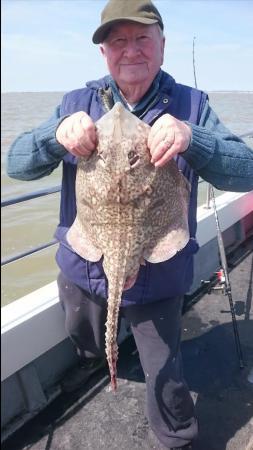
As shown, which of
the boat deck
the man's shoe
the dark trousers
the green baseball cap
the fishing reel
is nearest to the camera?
the green baseball cap

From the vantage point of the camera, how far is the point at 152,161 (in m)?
2.01

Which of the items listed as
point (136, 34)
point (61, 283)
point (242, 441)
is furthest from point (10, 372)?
point (136, 34)

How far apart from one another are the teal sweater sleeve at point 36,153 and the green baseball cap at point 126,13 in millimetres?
543

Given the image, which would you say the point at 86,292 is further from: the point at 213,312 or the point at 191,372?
the point at 213,312

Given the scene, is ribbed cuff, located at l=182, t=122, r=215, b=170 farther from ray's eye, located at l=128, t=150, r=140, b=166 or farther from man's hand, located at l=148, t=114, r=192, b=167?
ray's eye, located at l=128, t=150, r=140, b=166

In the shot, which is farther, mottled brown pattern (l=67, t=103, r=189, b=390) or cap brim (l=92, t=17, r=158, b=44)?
cap brim (l=92, t=17, r=158, b=44)

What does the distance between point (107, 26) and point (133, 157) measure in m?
0.83

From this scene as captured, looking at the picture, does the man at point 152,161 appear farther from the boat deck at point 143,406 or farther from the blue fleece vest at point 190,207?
the boat deck at point 143,406

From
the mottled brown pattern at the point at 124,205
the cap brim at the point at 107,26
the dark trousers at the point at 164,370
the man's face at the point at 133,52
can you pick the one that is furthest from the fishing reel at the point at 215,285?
the cap brim at the point at 107,26

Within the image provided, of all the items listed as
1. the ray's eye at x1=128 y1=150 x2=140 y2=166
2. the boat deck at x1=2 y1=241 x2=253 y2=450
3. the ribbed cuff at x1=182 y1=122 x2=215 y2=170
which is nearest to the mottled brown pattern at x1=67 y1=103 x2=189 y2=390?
the ray's eye at x1=128 y1=150 x2=140 y2=166

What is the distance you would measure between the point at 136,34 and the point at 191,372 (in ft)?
8.61

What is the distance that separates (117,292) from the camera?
226cm

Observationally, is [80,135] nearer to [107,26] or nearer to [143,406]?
[107,26]

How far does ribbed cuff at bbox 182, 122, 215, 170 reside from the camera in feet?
7.14
